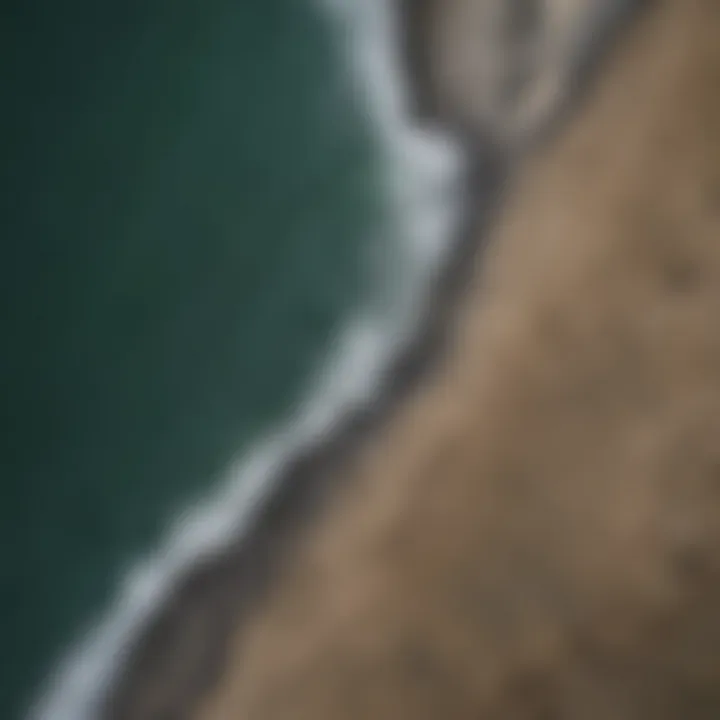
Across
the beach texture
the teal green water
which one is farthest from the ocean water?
the beach texture

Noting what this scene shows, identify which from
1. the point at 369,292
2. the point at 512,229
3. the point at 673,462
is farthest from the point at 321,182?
the point at 673,462

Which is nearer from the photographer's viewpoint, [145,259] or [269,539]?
[269,539]

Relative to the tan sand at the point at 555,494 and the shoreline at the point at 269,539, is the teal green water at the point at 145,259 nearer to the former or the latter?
the shoreline at the point at 269,539

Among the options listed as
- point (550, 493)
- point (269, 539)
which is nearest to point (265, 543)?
point (269, 539)

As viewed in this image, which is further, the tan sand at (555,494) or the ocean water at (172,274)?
the ocean water at (172,274)

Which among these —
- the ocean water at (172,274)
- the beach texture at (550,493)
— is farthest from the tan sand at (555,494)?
the ocean water at (172,274)

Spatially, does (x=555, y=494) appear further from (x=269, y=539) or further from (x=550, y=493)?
(x=269, y=539)

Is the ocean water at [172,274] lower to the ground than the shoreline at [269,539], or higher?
higher

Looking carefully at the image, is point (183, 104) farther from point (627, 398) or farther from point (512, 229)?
point (627, 398)
